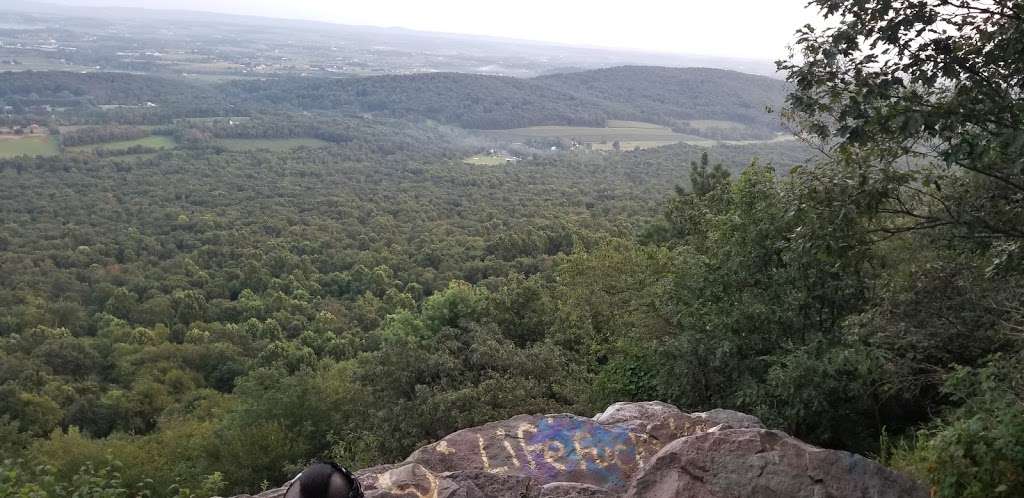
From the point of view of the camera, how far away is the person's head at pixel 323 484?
10.9ft

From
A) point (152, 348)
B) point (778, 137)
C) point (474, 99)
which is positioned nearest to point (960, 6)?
point (152, 348)

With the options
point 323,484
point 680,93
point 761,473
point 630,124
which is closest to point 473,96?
point 630,124

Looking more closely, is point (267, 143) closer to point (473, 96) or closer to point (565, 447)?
point (473, 96)

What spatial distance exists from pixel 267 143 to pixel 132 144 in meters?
20.4

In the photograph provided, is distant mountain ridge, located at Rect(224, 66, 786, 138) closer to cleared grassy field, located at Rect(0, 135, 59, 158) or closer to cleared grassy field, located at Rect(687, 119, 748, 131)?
cleared grassy field, located at Rect(687, 119, 748, 131)

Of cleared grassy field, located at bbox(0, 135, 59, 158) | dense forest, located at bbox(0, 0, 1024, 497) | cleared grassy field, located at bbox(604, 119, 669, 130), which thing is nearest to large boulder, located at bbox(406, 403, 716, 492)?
dense forest, located at bbox(0, 0, 1024, 497)

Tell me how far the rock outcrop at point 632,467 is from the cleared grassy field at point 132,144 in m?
109

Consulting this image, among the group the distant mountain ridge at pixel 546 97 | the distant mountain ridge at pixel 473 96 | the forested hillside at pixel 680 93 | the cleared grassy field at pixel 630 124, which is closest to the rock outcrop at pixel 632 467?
the forested hillside at pixel 680 93

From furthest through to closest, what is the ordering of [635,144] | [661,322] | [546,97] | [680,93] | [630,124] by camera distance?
1. [546,97]
2. [680,93]
3. [630,124]
4. [635,144]
5. [661,322]

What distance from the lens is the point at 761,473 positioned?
5.70 metres

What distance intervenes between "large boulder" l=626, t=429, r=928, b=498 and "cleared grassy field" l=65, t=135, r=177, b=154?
11131 cm

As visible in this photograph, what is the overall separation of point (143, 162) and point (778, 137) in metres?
102

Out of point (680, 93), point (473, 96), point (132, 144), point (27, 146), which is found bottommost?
point (27, 146)

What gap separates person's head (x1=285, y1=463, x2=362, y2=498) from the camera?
10.9 feet
